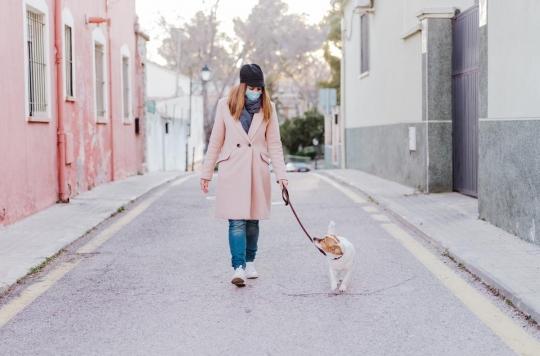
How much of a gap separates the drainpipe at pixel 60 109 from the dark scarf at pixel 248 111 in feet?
22.4

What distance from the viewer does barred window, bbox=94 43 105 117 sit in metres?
17.5

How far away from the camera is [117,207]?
1242 cm

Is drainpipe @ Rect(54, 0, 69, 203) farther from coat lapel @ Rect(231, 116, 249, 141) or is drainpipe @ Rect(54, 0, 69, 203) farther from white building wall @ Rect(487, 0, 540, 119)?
coat lapel @ Rect(231, 116, 249, 141)

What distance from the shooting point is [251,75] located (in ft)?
22.3

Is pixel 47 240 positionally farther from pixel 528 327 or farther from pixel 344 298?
pixel 528 327

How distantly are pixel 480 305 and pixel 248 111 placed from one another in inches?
90.7

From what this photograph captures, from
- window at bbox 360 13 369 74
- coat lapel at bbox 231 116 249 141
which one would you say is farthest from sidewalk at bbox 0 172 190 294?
window at bbox 360 13 369 74

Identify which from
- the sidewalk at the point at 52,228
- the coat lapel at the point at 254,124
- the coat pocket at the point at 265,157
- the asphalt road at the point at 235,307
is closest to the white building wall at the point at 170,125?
the sidewalk at the point at 52,228

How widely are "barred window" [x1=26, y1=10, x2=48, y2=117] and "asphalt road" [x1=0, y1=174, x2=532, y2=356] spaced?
340 cm

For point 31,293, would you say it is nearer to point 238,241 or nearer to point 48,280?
point 48,280

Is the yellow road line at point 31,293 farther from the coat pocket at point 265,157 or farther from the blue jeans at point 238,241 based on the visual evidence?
the coat pocket at point 265,157

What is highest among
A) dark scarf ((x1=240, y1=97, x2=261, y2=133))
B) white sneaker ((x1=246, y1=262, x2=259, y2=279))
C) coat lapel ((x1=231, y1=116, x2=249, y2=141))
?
dark scarf ((x1=240, y1=97, x2=261, y2=133))

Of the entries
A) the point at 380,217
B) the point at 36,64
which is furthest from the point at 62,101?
the point at 380,217

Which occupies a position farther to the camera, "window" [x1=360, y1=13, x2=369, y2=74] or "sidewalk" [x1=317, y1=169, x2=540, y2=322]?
"window" [x1=360, y1=13, x2=369, y2=74]
